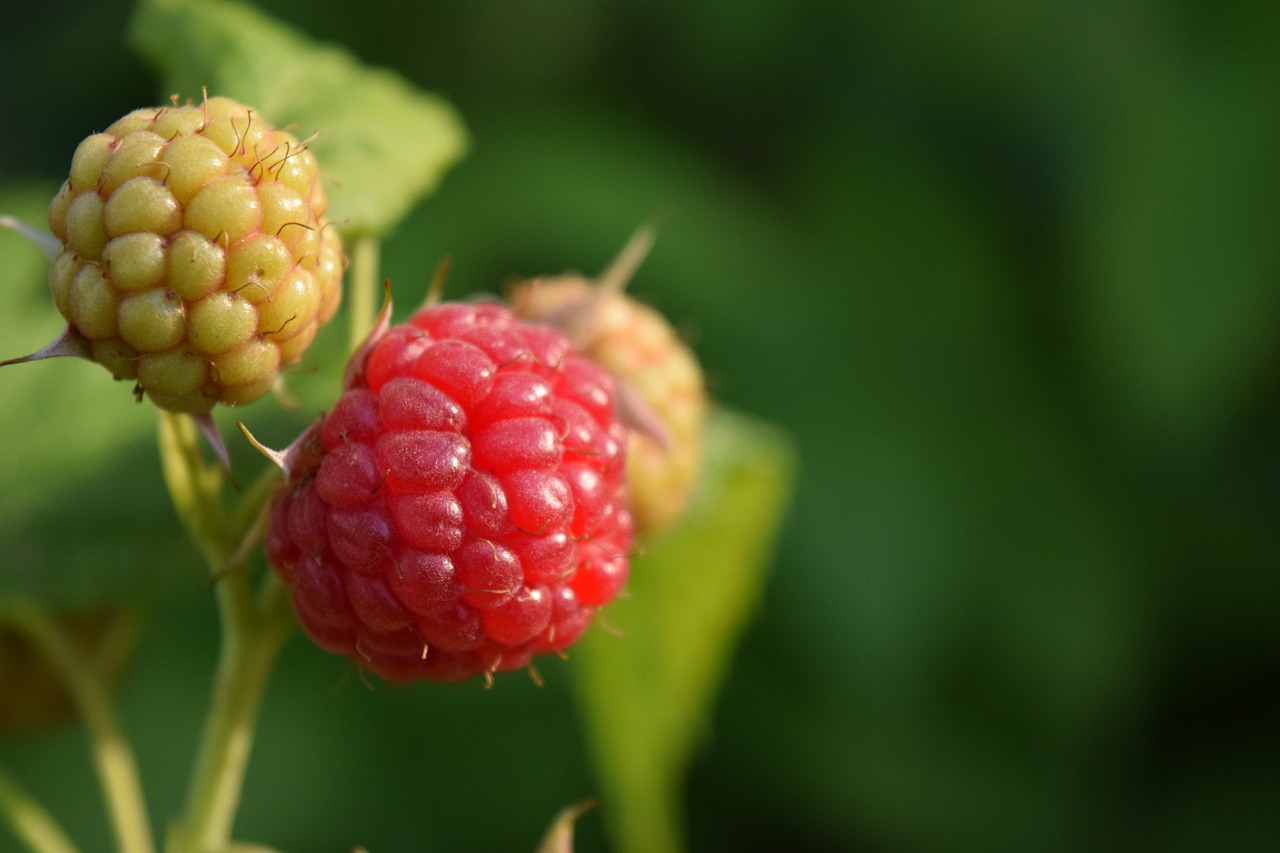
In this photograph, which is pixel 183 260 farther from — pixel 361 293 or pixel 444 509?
pixel 361 293

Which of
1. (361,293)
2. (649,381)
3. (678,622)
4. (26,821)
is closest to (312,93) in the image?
(361,293)

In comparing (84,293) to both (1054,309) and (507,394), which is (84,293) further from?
(1054,309)

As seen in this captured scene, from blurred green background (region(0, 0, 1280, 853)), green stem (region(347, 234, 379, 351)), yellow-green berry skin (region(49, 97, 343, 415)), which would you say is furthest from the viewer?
blurred green background (region(0, 0, 1280, 853))

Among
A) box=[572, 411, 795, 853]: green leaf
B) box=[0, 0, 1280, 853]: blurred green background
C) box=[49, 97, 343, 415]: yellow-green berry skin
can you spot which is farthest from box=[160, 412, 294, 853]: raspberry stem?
box=[0, 0, 1280, 853]: blurred green background

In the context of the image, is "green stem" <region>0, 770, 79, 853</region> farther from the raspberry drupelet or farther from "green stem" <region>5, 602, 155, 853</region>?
the raspberry drupelet

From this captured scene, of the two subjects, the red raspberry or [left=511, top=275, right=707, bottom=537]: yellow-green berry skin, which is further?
[left=511, top=275, right=707, bottom=537]: yellow-green berry skin

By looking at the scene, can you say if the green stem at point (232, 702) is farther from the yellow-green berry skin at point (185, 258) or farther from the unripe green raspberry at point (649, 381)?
the unripe green raspberry at point (649, 381)

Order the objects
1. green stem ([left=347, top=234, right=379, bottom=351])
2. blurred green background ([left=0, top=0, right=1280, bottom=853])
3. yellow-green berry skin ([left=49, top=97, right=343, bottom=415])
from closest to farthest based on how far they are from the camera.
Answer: yellow-green berry skin ([left=49, top=97, right=343, bottom=415]) → green stem ([left=347, top=234, right=379, bottom=351]) → blurred green background ([left=0, top=0, right=1280, bottom=853])
